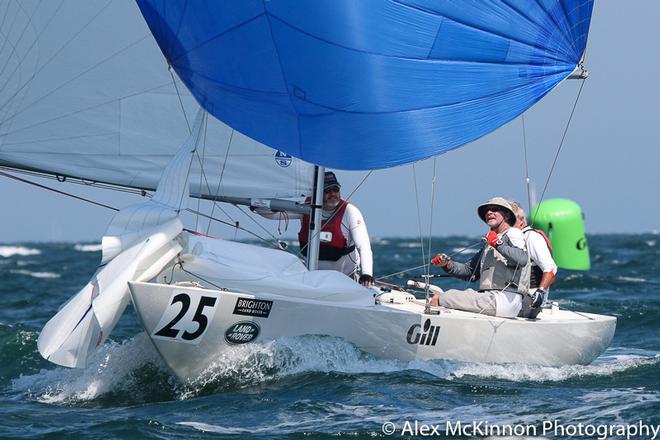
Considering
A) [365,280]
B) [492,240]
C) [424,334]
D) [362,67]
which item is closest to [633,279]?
[365,280]

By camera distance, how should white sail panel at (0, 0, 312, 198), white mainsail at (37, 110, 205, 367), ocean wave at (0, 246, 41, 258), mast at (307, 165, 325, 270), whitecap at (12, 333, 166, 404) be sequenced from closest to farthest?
white mainsail at (37, 110, 205, 367) < whitecap at (12, 333, 166, 404) < mast at (307, 165, 325, 270) < white sail panel at (0, 0, 312, 198) < ocean wave at (0, 246, 41, 258)

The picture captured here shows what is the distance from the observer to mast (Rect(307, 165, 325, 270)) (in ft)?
26.1

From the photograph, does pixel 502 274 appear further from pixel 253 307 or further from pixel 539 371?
pixel 253 307

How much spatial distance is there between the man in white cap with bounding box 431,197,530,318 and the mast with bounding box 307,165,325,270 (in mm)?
885

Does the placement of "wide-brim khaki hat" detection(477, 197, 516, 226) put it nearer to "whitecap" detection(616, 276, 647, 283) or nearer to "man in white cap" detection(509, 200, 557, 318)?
"man in white cap" detection(509, 200, 557, 318)

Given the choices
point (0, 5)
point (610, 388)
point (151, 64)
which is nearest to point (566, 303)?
point (610, 388)

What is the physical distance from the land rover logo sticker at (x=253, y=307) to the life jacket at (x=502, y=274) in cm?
181

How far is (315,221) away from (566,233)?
710 centimetres

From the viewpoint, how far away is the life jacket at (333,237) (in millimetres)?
8500

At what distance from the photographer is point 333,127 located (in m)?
7.12

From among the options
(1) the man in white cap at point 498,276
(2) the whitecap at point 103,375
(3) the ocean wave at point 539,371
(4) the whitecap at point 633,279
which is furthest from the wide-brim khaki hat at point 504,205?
(4) the whitecap at point 633,279

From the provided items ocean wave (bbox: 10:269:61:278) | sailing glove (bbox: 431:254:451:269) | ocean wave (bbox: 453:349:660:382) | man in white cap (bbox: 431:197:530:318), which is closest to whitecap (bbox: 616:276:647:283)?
ocean wave (bbox: 453:349:660:382)

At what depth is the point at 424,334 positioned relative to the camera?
7.70 meters

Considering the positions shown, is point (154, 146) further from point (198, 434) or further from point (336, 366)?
point (198, 434)
